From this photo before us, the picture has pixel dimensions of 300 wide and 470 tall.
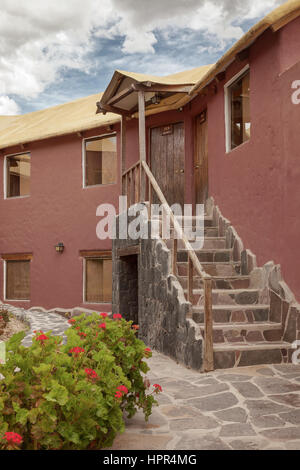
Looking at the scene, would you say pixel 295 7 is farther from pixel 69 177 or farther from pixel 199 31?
pixel 199 31

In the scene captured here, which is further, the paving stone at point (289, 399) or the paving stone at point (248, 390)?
the paving stone at point (248, 390)

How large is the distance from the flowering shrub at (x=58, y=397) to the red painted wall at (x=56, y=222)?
8347 millimetres

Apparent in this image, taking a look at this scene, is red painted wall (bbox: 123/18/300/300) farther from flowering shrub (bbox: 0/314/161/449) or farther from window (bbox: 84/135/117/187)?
window (bbox: 84/135/117/187)

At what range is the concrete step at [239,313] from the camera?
608 cm

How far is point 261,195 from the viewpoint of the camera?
272 inches

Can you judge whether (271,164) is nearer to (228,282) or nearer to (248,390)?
(228,282)

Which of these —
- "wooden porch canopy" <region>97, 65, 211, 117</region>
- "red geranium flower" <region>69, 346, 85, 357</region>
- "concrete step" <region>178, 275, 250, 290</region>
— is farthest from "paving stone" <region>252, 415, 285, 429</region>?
"wooden porch canopy" <region>97, 65, 211, 117</region>

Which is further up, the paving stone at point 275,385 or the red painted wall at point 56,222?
the red painted wall at point 56,222

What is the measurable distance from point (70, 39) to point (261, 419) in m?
→ 36.6

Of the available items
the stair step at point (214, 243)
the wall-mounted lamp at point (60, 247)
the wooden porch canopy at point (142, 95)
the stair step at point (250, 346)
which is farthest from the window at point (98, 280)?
the stair step at point (250, 346)

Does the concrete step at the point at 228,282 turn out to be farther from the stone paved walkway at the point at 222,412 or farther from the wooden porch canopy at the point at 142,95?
the wooden porch canopy at the point at 142,95

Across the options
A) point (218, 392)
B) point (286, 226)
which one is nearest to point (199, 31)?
point (286, 226)

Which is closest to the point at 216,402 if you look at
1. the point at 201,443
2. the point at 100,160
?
the point at 201,443

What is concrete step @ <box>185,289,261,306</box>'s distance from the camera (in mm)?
6420
